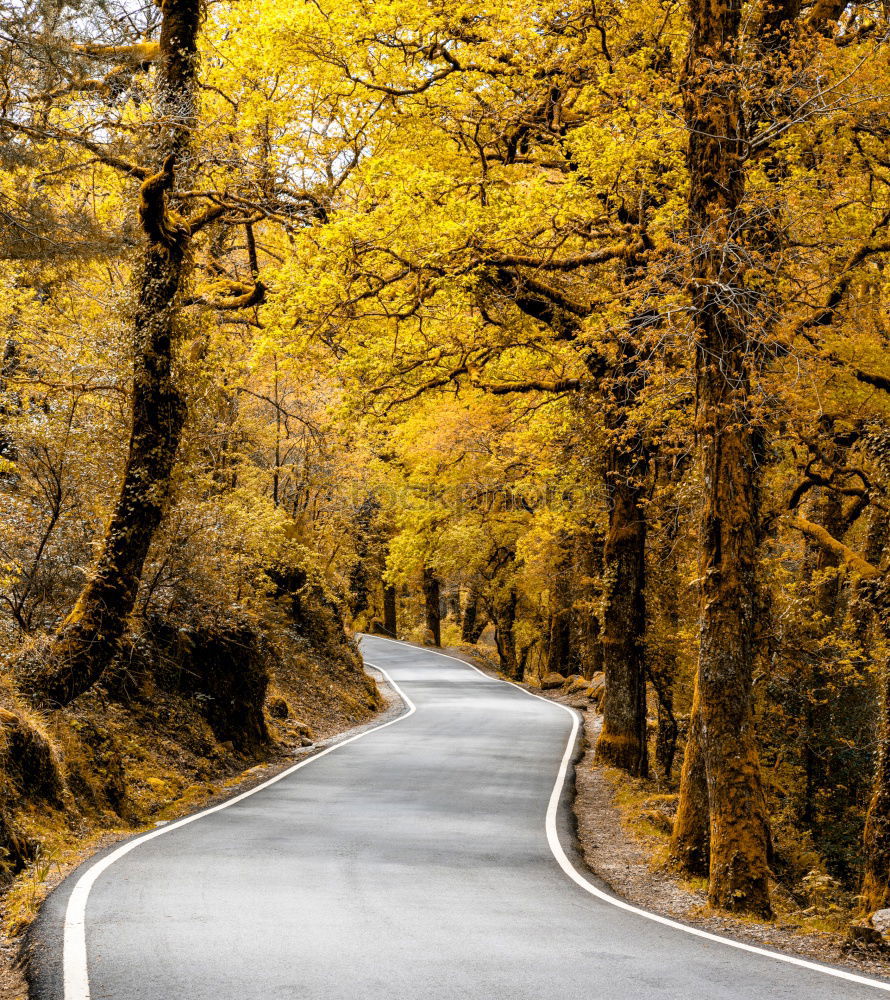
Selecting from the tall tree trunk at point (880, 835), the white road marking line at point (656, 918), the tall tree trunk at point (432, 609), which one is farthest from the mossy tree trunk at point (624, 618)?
the tall tree trunk at point (432, 609)

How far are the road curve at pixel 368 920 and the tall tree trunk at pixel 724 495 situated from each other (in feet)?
5.33

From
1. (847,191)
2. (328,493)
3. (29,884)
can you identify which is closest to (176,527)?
(29,884)

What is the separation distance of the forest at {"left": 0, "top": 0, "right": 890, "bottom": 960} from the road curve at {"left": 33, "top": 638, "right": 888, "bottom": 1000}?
1.24 meters

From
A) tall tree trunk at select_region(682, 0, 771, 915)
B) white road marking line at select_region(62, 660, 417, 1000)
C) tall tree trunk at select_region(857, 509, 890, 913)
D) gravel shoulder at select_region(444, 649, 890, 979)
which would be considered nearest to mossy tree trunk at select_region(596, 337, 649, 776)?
gravel shoulder at select_region(444, 649, 890, 979)

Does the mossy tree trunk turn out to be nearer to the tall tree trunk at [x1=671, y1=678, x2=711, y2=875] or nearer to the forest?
the forest

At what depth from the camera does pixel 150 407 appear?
13891 millimetres

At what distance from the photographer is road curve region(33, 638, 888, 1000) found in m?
5.74

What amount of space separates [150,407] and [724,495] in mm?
8369

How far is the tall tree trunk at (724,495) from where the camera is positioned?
9.61 meters

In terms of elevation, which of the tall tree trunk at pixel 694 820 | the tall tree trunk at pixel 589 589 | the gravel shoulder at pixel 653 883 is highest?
the tall tree trunk at pixel 589 589

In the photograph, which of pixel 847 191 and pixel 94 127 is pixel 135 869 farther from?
pixel 847 191

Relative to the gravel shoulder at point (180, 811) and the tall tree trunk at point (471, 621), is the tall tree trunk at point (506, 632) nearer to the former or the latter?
the tall tree trunk at point (471, 621)

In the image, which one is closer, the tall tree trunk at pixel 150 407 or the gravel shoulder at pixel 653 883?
the gravel shoulder at pixel 653 883

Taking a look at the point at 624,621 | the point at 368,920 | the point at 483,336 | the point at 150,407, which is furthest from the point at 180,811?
the point at 483,336
